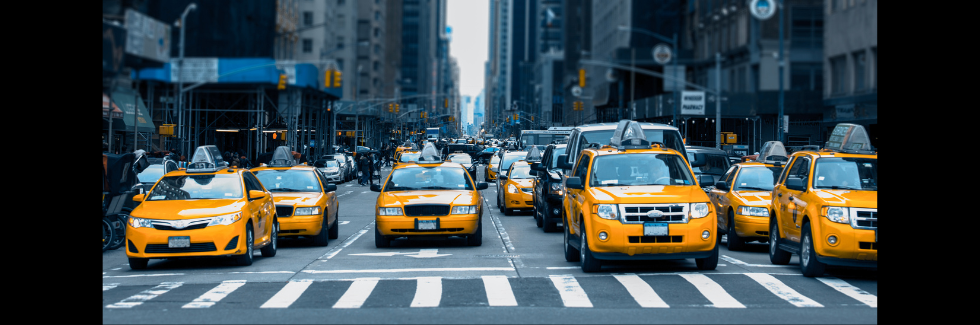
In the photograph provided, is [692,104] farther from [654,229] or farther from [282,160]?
[654,229]

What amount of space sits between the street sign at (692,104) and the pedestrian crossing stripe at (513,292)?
3731 cm

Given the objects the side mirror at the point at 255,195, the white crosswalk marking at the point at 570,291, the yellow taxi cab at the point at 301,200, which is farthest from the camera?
the yellow taxi cab at the point at 301,200

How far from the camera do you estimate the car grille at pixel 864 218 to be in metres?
12.0

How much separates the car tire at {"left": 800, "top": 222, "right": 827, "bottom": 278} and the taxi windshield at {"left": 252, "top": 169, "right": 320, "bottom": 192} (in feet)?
30.1

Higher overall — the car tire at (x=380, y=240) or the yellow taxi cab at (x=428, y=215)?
the yellow taxi cab at (x=428, y=215)

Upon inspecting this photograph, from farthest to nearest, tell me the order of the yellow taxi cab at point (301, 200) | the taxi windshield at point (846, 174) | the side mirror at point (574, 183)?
the yellow taxi cab at point (301, 200)
the side mirror at point (574, 183)
the taxi windshield at point (846, 174)

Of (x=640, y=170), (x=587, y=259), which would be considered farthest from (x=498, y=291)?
(x=640, y=170)

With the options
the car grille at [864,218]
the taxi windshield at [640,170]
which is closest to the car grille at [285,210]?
the taxi windshield at [640,170]

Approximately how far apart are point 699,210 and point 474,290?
326 cm

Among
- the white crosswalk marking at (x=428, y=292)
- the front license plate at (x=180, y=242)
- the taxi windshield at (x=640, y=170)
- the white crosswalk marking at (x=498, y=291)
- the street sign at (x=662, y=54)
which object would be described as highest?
the street sign at (x=662, y=54)

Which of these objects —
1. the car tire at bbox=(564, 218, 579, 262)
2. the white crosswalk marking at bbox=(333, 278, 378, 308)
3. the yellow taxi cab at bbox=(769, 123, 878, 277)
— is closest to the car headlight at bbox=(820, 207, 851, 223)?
the yellow taxi cab at bbox=(769, 123, 878, 277)

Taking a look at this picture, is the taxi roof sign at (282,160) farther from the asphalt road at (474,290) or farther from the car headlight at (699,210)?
the car headlight at (699,210)
